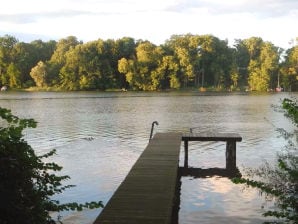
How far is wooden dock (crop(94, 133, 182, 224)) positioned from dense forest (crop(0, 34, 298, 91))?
10924 cm

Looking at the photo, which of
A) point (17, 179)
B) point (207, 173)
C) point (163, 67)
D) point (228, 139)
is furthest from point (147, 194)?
point (163, 67)

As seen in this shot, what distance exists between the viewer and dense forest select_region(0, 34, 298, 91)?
12525cm

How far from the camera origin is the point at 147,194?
10.7m

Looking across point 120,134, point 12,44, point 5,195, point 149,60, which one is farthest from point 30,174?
point 12,44

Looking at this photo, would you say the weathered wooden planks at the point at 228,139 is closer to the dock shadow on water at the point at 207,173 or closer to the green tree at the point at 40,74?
the dock shadow on water at the point at 207,173

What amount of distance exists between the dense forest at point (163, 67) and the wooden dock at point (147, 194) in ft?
358

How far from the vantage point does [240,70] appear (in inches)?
5359

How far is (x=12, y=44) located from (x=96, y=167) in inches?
5543

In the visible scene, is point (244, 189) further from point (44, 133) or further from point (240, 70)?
point (240, 70)

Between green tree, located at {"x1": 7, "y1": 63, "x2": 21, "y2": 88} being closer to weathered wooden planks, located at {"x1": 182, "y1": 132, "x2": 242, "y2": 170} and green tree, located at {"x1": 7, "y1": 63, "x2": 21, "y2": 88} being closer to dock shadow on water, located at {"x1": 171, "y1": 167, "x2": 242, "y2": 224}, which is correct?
weathered wooden planks, located at {"x1": 182, "y1": 132, "x2": 242, "y2": 170}

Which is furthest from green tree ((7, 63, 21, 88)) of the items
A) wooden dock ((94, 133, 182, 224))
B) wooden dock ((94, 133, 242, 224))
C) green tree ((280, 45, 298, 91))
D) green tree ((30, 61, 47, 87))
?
wooden dock ((94, 133, 182, 224))

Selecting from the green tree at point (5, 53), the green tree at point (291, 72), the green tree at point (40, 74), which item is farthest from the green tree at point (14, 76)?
the green tree at point (291, 72)

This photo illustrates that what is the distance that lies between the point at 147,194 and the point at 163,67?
114 m

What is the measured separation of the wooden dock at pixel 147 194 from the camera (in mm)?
8789
